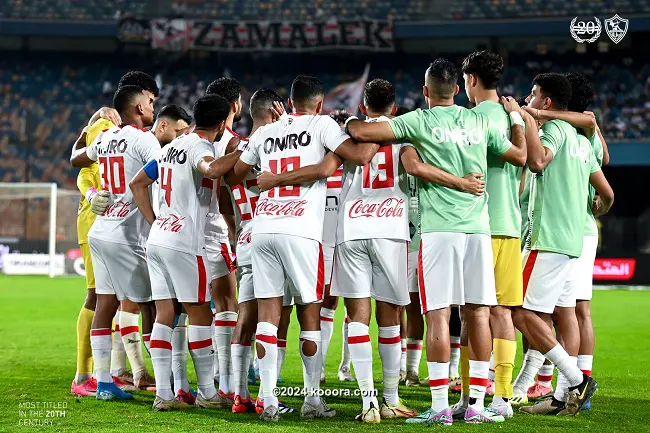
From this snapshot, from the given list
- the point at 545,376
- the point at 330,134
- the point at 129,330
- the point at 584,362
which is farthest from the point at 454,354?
the point at 129,330

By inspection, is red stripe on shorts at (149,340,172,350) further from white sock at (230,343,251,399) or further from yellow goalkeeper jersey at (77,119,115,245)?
yellow goalkeeper jersey at (77,119,115,245)

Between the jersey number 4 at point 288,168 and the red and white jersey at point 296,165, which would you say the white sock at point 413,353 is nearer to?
A: the red and white jersey at point 296,165

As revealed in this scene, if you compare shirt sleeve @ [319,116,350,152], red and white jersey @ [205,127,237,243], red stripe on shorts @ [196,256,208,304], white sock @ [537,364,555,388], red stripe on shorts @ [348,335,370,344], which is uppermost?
shirt sleeve @ [319,116,350,152]

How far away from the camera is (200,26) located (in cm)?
3466

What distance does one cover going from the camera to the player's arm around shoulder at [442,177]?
588cm

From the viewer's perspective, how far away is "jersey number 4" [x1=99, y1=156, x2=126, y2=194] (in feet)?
23.6

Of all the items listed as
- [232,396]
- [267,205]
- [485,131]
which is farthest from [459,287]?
[232,396]

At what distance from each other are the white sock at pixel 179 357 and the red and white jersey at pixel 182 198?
2.67 ft

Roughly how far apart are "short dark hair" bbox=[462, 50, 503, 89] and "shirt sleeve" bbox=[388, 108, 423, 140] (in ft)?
1.99

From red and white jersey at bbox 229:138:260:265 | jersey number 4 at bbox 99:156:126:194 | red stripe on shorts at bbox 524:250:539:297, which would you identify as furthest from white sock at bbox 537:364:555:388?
jersey number 4 at bbox 99:156:126:194

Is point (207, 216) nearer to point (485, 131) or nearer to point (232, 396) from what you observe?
point (232, 396)

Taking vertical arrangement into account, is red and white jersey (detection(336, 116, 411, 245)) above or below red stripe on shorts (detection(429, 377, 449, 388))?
above

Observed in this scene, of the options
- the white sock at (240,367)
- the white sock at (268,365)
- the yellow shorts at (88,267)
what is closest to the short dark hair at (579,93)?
the white sock at (268,365)

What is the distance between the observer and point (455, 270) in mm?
5883
